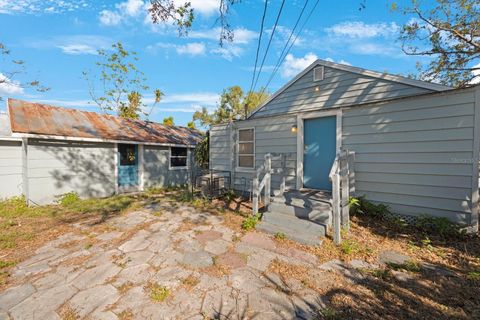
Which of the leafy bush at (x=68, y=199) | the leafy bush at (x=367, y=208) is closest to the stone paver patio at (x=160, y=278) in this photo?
the leafy bush at (x=367, y=208)

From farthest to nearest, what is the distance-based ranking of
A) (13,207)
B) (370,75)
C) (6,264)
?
(13,207) < (370,75) < (6,264)

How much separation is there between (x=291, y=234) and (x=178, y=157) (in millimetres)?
8858

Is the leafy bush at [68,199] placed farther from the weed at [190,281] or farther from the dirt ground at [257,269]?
the weed at [190,281]

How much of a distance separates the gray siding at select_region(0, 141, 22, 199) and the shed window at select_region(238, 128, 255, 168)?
7981 mm

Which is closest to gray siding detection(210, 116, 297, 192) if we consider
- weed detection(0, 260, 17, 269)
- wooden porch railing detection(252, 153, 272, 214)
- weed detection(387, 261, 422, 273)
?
wooden porch railing detection(252, 153, 272, 214)

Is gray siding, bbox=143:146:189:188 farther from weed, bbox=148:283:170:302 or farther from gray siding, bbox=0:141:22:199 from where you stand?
weed, bbox=148:283:170:302

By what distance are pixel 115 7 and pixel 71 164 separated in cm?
571

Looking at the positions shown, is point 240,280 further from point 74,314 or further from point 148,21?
point 148,21

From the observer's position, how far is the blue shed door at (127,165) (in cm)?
942

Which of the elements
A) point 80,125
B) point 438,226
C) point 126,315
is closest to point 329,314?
point 126,315

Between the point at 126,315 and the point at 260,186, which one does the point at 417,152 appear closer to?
the point at 260,186

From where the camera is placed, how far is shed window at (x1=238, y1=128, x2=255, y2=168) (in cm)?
732

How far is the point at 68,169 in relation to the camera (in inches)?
308

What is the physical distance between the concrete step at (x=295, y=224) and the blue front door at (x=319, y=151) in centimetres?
174
